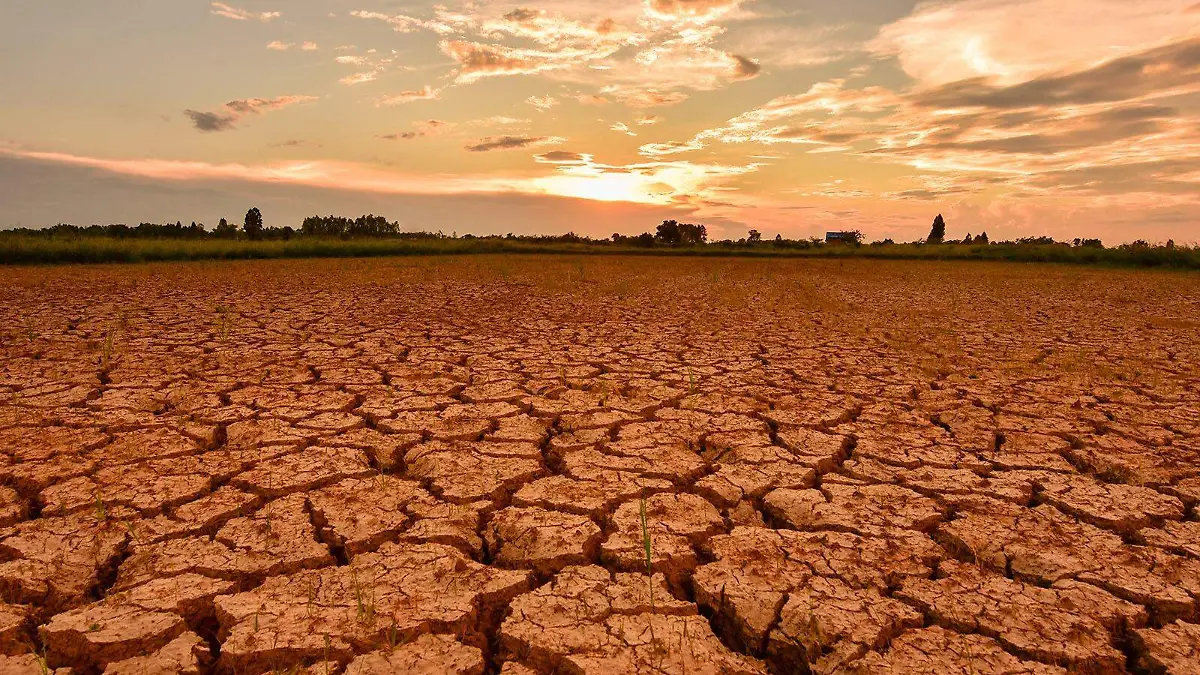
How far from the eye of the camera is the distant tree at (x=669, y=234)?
26.8 meters

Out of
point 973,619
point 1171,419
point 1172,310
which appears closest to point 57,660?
point 973,619

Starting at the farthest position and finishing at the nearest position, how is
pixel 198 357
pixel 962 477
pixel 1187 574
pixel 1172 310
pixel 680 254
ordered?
1. pixel 680 254
2. pixel 1172 310
3. pixel 198 357
4. pixel 962 477
5. pixel 1187 574

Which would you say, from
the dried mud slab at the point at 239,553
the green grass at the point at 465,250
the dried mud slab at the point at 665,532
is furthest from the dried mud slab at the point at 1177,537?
the green grass at the point at 465,250

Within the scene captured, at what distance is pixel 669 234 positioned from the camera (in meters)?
28.0

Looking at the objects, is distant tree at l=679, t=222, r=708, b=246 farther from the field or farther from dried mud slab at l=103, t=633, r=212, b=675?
dried mud slab at l=103, t=633, r=212, b=675

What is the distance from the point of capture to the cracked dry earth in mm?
1624

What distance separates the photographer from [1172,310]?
8500mm

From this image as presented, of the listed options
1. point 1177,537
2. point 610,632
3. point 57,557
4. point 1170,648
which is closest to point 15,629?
point 57,557

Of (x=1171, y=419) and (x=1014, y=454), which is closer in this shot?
(x=1014, y=454)

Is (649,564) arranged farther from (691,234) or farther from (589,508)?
(691,234)

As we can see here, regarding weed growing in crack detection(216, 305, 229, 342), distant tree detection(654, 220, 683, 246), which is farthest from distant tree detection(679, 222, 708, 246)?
weed growing in crack detection(216, 305, 229, 342)

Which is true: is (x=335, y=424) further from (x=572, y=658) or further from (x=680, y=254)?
(x=680, y=254)

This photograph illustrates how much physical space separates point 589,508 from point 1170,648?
5.05ft

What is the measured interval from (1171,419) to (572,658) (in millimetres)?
3569
